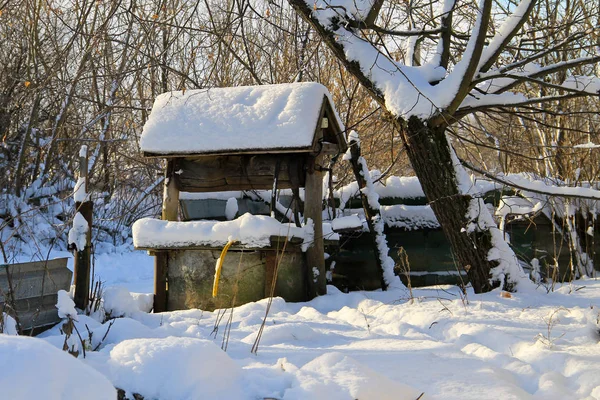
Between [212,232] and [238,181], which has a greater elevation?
[238,181]

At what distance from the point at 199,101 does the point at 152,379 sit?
4.73 metres

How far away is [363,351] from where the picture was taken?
341 cm

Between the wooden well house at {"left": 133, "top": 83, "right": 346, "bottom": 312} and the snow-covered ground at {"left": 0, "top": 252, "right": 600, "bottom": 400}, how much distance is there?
2.08 ft

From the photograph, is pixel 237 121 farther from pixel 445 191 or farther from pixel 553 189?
pixel 553 189

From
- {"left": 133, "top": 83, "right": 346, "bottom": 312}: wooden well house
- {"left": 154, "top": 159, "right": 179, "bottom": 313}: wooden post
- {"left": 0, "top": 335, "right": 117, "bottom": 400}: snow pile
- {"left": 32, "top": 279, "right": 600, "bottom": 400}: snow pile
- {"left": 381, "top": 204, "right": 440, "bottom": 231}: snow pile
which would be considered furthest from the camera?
{"left": 381, "top": 204, "right": 440, "bottom": 231}: snow pile

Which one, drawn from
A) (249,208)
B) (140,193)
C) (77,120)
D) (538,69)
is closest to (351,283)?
(249,208)

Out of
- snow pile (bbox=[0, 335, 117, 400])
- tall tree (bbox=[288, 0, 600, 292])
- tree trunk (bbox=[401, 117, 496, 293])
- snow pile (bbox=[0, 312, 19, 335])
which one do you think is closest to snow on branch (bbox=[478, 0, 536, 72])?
tall tree (bbox=[288, 0, 600, 292])

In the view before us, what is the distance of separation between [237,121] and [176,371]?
167 inches

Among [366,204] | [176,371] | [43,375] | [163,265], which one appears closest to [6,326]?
[176,371]

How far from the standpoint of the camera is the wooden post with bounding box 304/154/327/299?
6.31 m

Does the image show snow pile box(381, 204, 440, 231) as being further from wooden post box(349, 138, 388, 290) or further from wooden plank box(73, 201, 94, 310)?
wooden plank box(73, 201, 94, 310)

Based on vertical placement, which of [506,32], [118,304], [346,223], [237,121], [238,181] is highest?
[506,32]

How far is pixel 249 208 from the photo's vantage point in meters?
8.02

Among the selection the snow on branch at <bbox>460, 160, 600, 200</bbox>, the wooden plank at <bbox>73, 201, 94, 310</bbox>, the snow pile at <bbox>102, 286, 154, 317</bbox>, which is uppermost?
the snow on branch at <bbox>460, 160, 600, 200</bbox>
